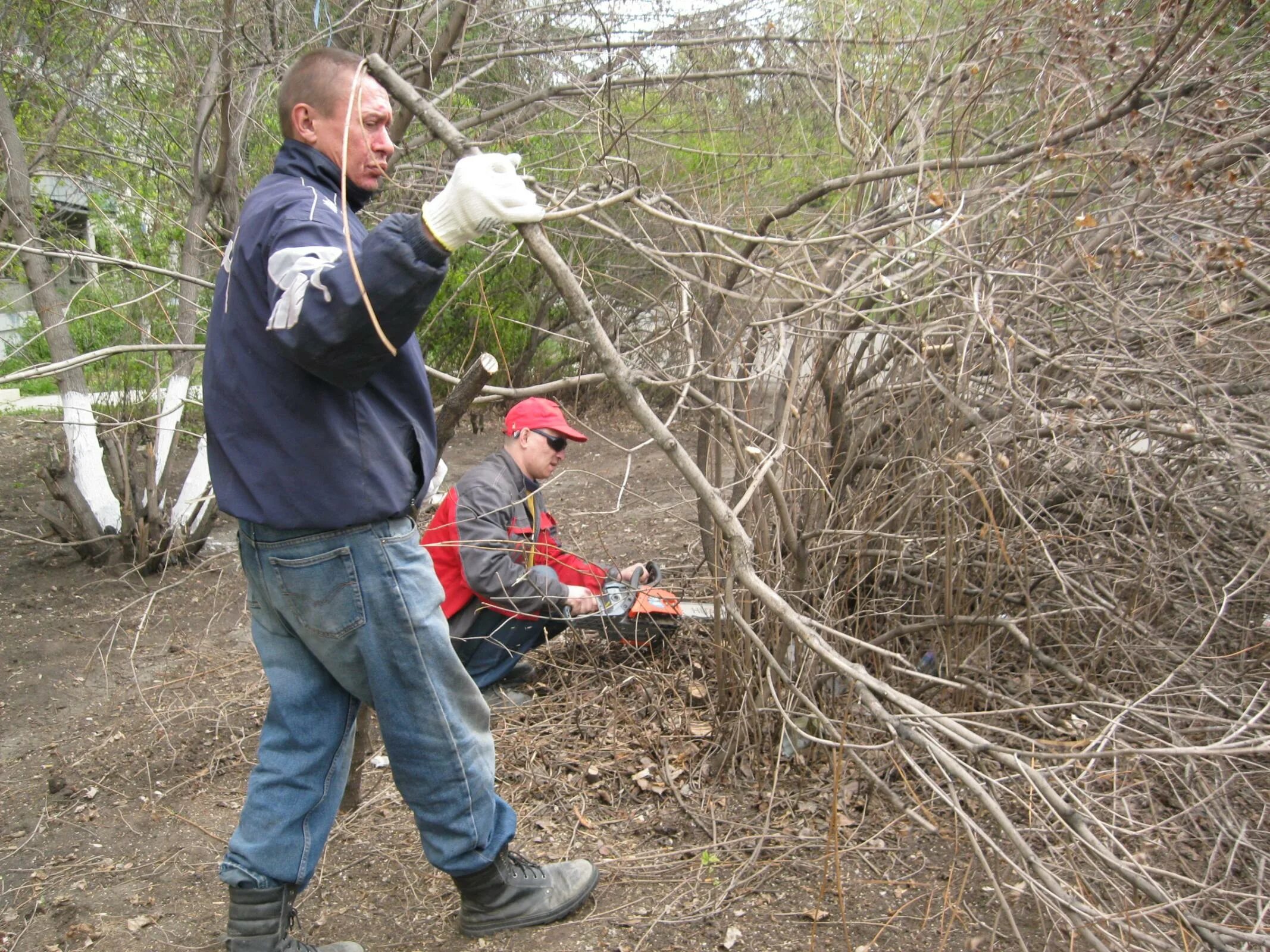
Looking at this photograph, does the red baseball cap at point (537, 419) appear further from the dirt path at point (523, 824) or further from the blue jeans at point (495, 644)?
the blue jeans at point (495, 644)

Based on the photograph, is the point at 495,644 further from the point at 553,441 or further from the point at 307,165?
the point at 307,165

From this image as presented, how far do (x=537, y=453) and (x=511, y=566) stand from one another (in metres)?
0.44

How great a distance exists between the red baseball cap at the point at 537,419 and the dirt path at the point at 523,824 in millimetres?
476

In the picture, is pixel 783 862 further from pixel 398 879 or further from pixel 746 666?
pixel 398 879

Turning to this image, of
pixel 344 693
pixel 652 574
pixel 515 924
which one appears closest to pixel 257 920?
pixel 344 693

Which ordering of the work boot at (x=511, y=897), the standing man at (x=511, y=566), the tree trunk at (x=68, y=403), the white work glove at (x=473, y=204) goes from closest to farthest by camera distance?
the white work glove at (x=473, y=204) < the work boot at (x=511, y=897) < the standing man at (x=511, y=566) < the tree trunk at (x=68, y=403)

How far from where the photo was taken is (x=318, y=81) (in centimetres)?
225

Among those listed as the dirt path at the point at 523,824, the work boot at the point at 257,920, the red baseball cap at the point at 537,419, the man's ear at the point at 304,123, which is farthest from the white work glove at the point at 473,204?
the red baseball cap at the point at 537,419

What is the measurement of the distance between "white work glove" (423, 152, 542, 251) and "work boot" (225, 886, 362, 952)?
144 cm

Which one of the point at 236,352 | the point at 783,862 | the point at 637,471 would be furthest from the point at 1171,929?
the point at 637,471

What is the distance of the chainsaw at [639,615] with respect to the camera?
12.1 ft

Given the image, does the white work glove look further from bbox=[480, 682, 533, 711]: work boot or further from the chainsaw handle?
bbox=[480, 682, 533, 711]: work boot

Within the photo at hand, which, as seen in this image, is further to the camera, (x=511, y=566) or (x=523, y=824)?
(x=511, y=566)

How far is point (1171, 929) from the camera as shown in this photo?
2494 millimetres
